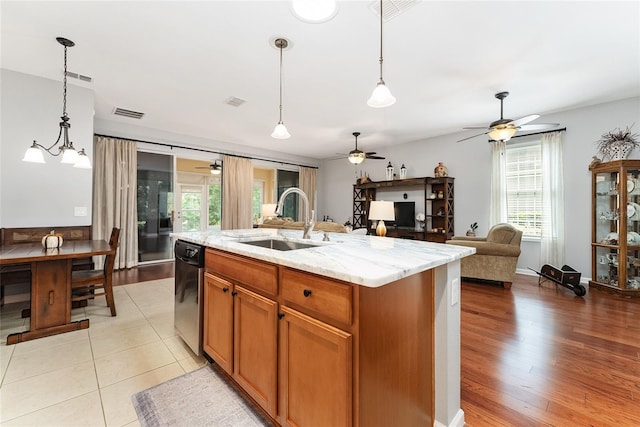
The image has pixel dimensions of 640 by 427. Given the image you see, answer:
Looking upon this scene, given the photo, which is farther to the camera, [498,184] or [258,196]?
[258,196]

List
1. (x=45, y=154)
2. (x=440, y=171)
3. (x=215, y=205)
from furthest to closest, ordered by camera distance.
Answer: (x=215, y=205) < (x=440, y=171) < (x=45, y=154)

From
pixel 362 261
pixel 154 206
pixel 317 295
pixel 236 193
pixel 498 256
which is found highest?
pixel 236 193

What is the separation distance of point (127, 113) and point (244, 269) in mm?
4524

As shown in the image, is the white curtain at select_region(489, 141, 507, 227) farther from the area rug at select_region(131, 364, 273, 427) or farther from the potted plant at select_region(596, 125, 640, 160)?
the area rug at select_region(131, 364, 273, 427)

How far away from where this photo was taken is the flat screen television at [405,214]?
20.8 feet

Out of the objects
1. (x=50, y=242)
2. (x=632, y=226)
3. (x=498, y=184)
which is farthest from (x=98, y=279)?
(x=632, y=226)

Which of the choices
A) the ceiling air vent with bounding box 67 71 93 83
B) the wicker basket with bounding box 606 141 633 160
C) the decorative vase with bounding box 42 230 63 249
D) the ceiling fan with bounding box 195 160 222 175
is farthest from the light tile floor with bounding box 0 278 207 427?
the wicker basket with bounding box 606 141 633 160

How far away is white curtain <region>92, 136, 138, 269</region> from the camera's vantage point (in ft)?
15.6

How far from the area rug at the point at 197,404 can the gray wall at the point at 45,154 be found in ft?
9.74

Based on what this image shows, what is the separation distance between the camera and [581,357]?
6.99 feet

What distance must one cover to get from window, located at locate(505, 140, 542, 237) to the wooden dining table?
6137 millimetres

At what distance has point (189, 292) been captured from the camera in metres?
2.16

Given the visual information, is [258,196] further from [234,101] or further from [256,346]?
[256,346]

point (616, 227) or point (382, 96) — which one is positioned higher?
point (382, 96)
